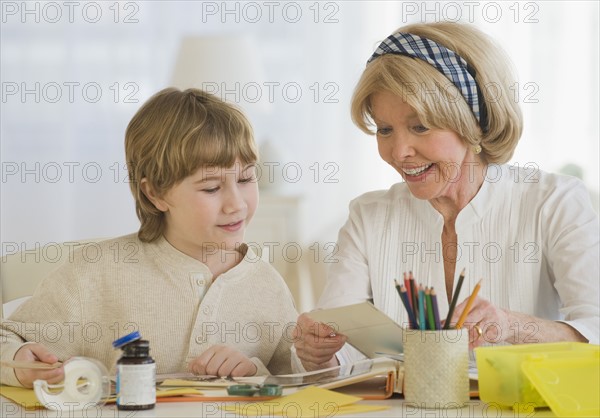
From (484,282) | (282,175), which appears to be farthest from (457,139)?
(282,175)

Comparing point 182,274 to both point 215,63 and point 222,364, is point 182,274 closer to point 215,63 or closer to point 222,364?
point 222,364

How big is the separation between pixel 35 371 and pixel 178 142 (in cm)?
58

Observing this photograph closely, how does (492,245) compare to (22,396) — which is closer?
(22,396)

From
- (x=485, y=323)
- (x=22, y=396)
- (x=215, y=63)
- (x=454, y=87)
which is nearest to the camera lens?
(x=22, y=396)

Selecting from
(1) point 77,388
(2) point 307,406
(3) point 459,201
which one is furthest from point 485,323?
(1) point 77,388

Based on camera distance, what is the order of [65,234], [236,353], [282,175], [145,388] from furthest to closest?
[65,234] → [282,175] → [236,353] → [145,388]

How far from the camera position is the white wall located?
3871 mm

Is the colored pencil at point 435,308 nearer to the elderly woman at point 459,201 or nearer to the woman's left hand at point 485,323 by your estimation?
the woman's left hand at point 485,323

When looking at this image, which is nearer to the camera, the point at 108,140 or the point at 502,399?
the point at 502,399

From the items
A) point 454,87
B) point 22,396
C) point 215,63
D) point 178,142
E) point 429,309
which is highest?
point 215,63

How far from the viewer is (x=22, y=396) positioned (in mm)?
1254

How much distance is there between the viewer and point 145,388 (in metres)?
1.13

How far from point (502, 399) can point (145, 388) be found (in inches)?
18.3

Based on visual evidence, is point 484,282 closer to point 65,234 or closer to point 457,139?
point 457,139
